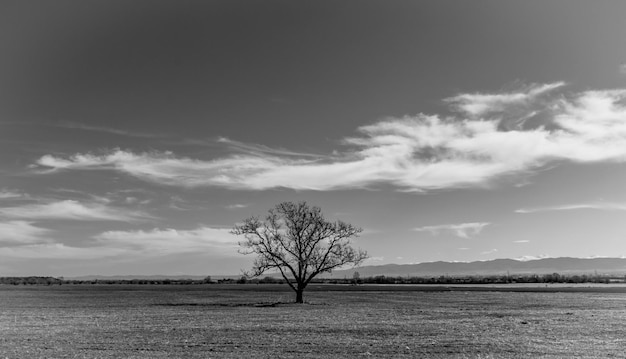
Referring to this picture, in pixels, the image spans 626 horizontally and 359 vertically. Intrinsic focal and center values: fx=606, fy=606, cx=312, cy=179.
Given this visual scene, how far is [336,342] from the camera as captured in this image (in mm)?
26891

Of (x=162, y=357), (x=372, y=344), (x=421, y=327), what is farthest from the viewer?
(x=421, y=327)

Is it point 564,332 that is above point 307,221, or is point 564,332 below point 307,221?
below

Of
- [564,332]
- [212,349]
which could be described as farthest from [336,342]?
[564,332]

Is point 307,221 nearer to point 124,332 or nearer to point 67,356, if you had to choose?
point 124,332

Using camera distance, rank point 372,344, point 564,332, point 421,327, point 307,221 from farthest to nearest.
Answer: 1. point 307,221
2. point 421,327
3. point 564,332
4. point 372,344

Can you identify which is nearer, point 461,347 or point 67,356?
point 67,356

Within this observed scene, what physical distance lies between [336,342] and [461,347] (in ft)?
17.8

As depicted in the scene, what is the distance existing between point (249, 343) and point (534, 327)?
17946 mm

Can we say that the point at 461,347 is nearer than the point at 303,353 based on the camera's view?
No

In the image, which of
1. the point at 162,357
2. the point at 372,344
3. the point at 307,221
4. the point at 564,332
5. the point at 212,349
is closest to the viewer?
the point at 162,357

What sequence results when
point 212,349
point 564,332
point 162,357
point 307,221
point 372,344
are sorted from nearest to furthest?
1. point 162,357
2. point 212,349
3. point 372,344
4. point 564,332
5. point 307,221

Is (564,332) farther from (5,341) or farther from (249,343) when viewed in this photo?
(5,341)

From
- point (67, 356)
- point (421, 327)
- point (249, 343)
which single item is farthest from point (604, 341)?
point (67, 356)

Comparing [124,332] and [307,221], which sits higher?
[307,221]
